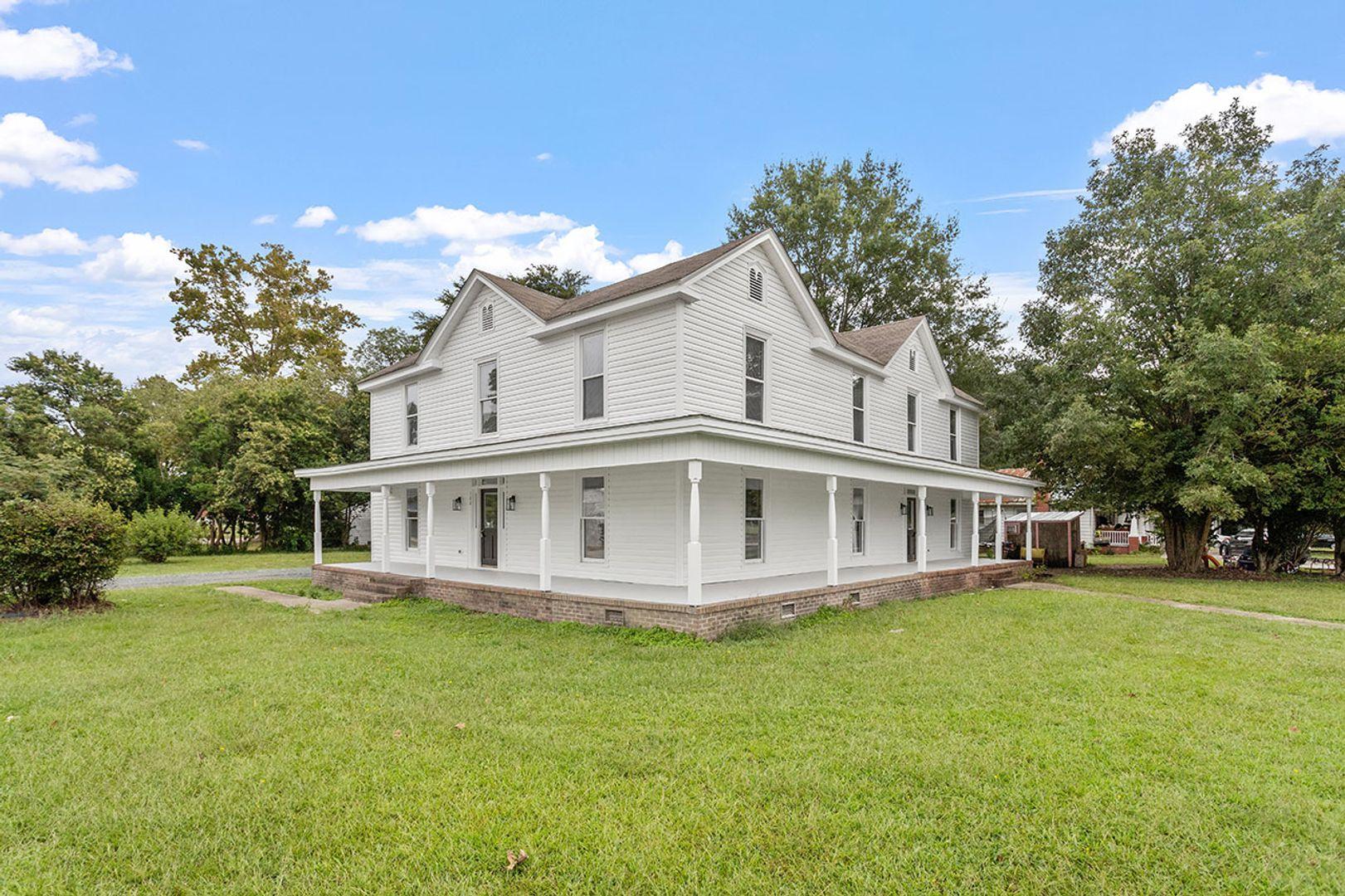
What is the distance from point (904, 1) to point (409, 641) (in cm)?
1636

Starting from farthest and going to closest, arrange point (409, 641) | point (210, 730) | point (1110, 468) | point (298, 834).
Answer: point (1110, 468) < point (409, 641) < point (210, 730) < point (298, 834)

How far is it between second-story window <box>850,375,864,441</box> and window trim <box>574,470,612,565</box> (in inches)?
277

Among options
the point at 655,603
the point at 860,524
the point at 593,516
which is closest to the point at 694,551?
the point at 655,603

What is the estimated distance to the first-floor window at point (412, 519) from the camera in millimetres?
17344

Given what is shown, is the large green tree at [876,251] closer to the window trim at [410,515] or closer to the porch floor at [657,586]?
the porch floor at [657,586]

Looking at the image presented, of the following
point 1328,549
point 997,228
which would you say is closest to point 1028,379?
point 997,228

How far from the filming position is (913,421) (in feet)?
60.7

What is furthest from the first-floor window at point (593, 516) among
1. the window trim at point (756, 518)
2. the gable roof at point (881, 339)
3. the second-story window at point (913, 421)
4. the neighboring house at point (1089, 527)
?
the neighboring house at point (1089, 527)

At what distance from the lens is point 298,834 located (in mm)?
3686

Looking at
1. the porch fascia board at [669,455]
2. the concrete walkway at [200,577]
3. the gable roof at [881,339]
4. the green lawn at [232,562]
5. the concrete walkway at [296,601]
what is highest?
the gable roof at [881,339]

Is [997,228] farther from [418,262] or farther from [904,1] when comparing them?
[418,262]

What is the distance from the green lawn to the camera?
2033cm

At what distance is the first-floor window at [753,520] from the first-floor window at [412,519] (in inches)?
370

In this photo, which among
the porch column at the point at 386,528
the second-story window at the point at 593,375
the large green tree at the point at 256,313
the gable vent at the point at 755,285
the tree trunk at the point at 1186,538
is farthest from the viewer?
the large green tree at the point at 256,313
